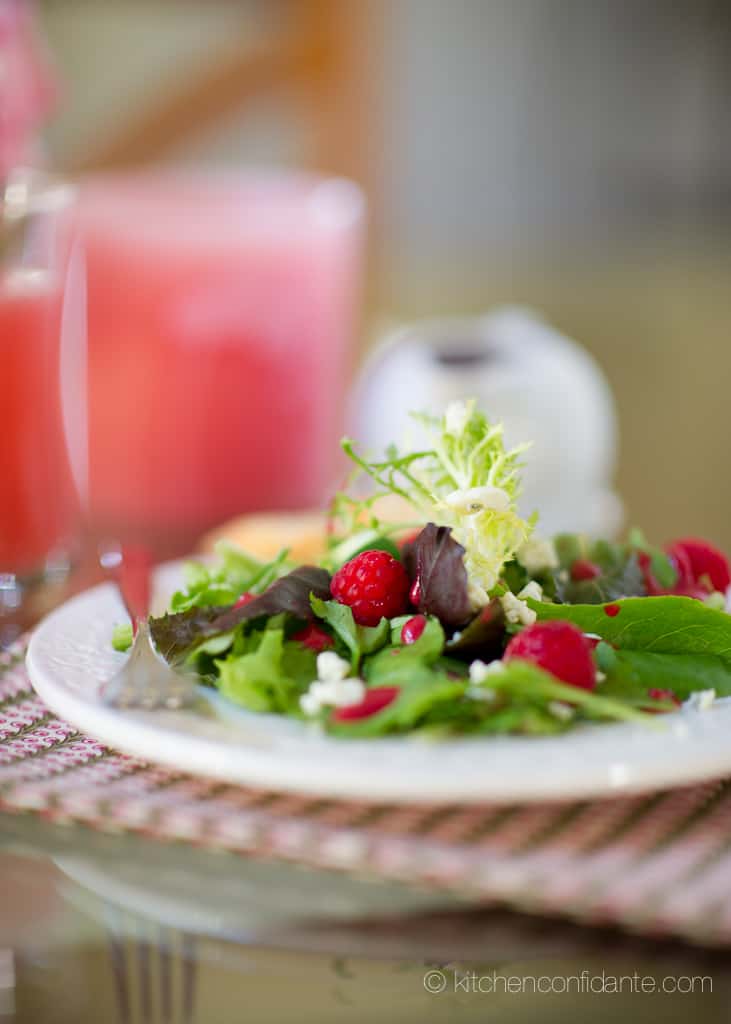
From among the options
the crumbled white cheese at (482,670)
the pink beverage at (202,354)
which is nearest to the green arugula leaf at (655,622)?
the crumbled white cheese at (482,670)

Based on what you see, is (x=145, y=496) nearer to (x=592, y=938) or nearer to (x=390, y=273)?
(x=592, y=938)

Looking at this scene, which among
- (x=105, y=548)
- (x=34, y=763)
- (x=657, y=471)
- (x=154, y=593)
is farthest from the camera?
(x=657, y=471)

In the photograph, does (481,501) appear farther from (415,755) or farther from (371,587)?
(415,755)

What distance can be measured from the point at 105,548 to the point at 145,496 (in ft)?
0.49

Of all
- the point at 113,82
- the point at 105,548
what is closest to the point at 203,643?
the point at 105,548

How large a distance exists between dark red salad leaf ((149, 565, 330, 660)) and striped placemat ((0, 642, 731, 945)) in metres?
0.09

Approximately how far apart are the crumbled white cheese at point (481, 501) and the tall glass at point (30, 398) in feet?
1.78

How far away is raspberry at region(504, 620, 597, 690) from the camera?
704 millimetres

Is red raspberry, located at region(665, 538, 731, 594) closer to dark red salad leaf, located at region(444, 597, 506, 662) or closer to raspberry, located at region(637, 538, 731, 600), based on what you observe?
raspberry, located at region(637, 538, 731, 600)

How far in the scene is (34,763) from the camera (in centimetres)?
75

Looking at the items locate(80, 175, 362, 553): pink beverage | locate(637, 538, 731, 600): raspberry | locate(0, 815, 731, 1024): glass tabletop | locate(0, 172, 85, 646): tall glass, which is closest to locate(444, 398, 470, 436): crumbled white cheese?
locate(637, 538, 731, 600): raspberry

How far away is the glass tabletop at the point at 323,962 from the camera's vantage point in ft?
1.96

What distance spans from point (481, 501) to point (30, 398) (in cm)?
64

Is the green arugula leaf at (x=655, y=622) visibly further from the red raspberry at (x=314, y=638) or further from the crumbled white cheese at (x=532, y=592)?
the red raspberry at (x=314, y=638)
